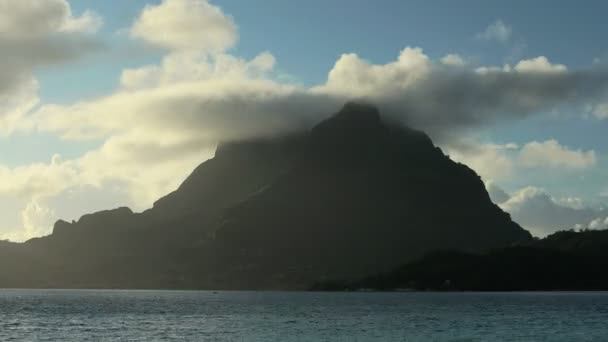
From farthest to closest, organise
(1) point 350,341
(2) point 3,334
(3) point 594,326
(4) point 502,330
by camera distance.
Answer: (3) point 594,326 < (4) point 502,330 < (2) point 3,334 < (1) point 350,341

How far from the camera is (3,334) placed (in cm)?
17400

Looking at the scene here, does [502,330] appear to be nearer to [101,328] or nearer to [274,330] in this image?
[274,330]

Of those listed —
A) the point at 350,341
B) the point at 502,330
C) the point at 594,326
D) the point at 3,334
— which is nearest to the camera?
the point at 350,341

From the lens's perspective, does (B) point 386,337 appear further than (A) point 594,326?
No

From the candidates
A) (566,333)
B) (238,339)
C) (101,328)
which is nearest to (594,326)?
(566,333)

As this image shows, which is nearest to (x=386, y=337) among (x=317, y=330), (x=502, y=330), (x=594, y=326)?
(x=317, y=330)

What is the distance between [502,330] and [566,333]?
14730mm

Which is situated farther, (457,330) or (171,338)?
(457,330)

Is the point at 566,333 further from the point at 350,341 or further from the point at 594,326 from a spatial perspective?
the point at 350,341

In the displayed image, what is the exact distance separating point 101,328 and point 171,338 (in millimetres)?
37145

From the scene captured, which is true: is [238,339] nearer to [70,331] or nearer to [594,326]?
[70,331]

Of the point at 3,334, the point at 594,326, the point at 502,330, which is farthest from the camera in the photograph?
the point at 594,326

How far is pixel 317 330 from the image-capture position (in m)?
185

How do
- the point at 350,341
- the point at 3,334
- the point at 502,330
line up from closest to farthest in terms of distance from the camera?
the point at 350,341, the point at 3,334, the point at 502,330
